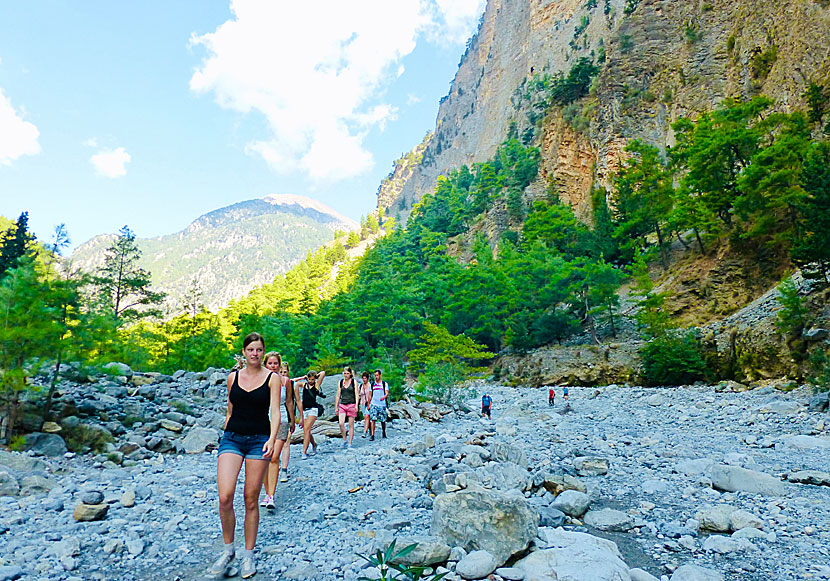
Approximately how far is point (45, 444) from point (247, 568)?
Answer: 24.5 feet

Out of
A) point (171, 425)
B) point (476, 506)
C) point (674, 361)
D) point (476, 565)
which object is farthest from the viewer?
point (674, 361)

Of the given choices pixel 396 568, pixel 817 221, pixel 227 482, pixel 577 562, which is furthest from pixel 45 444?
pixel 817 221

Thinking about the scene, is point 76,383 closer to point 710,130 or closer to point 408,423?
point 408,423

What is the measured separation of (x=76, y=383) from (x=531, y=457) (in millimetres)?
13785

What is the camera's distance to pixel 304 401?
797 cm

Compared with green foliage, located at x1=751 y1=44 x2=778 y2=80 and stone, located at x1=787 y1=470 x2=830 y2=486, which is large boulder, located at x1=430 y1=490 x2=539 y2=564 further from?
green foliage, located at x1=751 y1=44 x2=778 y2=80

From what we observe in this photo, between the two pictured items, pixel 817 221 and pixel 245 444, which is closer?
pixel 245 444

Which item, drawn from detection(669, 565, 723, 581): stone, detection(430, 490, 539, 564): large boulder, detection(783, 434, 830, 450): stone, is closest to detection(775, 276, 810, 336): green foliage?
detection(783, 434, 830, 450): stone

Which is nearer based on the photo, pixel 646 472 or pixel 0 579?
pixel 0 579

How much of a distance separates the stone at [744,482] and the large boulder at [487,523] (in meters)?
3.14

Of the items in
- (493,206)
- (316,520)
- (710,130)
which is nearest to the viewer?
(316,520)

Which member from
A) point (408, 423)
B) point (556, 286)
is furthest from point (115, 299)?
point (556, 286)

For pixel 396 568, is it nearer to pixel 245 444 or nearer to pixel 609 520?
pixel 245 444

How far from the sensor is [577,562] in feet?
10.8
